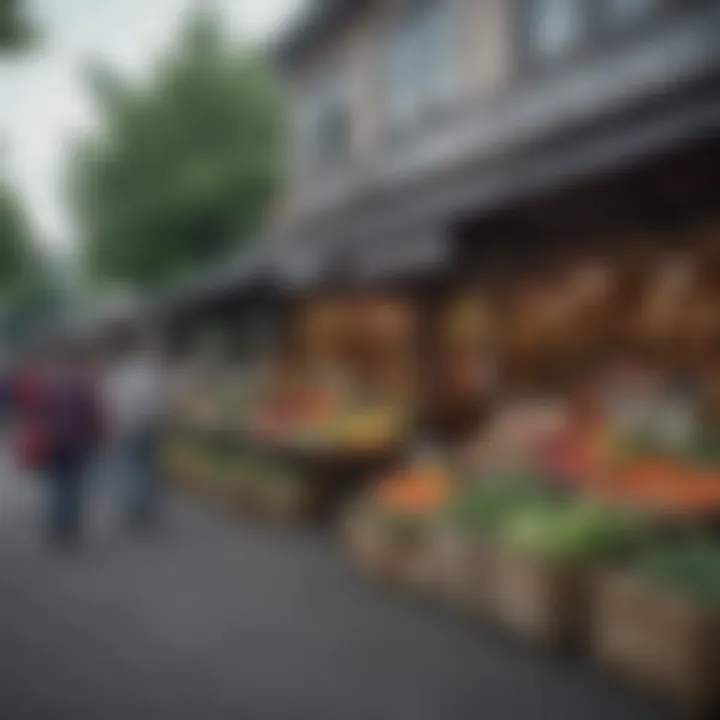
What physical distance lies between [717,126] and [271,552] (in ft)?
18.3

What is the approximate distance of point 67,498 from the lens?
10.9m

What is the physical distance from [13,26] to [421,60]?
22.9ft

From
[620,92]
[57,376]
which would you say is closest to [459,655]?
[57,376]

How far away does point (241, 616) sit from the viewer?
7.61 meters

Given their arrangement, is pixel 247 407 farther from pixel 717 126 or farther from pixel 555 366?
pixel 717 126

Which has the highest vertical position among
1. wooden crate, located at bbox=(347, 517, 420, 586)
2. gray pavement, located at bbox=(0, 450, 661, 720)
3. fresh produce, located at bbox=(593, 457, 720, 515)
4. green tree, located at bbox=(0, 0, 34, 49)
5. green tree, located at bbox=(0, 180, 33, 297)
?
green tree, located at bbox=(0, 0, 34, 49)

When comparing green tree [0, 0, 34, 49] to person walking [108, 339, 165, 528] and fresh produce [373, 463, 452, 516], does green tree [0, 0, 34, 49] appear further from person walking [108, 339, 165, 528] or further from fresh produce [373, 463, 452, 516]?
fresh produce [373, 463, 452, 516]

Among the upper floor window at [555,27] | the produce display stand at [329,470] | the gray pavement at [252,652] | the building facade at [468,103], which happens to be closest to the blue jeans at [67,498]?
the gray pavement at [252,652]

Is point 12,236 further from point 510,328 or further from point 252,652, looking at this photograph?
point 252,652

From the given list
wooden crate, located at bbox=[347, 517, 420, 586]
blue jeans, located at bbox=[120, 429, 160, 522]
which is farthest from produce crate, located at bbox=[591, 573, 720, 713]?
blue jeans, located at bbox=[120, 429, 160, 522]

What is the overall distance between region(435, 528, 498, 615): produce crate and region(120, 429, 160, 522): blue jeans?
4.93m

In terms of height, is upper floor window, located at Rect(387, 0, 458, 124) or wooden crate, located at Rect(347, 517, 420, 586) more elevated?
upper floor window, located at Rect(387, 0, 458, 124)

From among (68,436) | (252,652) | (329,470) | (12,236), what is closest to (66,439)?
(68,436)

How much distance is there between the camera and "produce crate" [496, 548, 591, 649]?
6.50m
